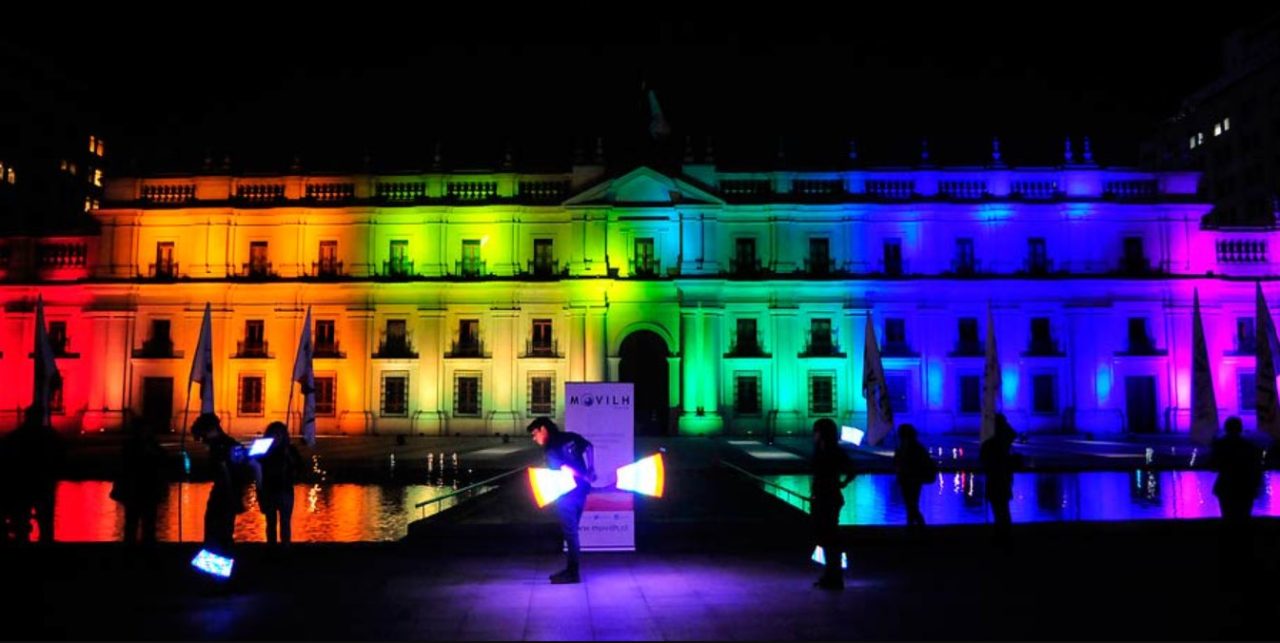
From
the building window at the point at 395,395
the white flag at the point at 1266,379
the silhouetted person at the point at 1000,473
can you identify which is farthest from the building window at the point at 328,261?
the white flag at the point at 1266,379

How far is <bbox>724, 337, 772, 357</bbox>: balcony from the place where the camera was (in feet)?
138

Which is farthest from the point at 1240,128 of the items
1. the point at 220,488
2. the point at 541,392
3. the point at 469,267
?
the point at 220,488

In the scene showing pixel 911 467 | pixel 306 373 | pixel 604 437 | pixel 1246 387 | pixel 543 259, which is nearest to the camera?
pixel 604 437

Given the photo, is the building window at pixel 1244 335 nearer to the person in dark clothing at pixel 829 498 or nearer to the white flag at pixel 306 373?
the person in dark clothing at pixel 829 498

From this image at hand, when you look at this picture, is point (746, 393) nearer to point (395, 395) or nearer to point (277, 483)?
point (395, 395)

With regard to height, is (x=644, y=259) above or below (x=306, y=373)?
above

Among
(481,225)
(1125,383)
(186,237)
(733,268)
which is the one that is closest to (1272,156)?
(1125,383)

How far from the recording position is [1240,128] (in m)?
58.9

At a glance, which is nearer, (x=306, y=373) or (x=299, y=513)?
(x=299, y=513)

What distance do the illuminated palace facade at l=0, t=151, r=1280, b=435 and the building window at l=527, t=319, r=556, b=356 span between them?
105mm

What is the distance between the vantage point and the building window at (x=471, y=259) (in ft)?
143

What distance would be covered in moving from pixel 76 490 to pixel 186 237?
25784 mm

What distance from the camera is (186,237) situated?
144 feet

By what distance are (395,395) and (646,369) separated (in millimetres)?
11836
